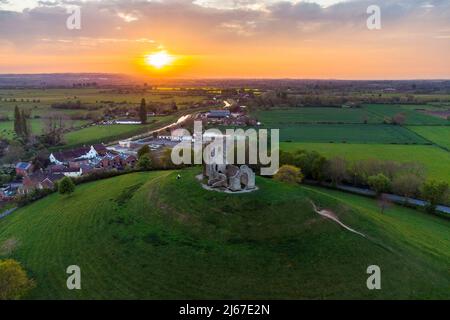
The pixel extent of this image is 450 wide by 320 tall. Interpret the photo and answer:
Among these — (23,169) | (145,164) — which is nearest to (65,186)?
(145,164)

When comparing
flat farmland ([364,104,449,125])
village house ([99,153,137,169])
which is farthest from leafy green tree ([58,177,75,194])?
flat farmland ([364,104,449,125])

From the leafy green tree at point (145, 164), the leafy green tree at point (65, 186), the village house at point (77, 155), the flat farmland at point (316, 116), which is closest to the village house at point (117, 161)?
the village house at point (77, 155)

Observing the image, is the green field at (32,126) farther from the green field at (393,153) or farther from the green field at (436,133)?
the green field at (436,133)

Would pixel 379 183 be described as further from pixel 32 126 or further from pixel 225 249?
pixel 32 126

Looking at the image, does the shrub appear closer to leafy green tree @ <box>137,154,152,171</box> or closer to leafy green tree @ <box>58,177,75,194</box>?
leafy green tree @ <box>137,154,152,171</box>

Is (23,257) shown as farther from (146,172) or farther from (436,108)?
(436,108)
